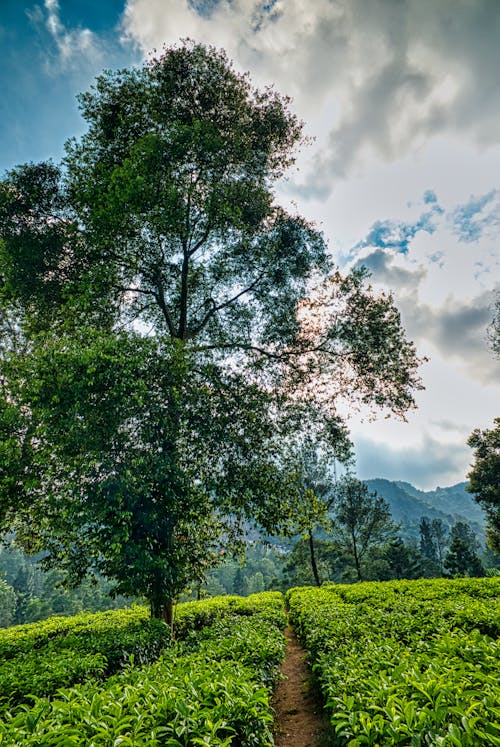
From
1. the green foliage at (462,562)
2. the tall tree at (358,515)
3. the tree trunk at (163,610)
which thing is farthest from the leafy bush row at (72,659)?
the green foliage at (462,562)

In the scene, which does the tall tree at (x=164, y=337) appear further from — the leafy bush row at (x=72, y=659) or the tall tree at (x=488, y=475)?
the tall tree at (x=488, y=475)

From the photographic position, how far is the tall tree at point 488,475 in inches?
1164

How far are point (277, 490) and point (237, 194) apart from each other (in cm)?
964

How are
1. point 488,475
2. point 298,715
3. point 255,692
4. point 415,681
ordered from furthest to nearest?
point 488,475 < point 298,715 < point 255,692 < point 415,681

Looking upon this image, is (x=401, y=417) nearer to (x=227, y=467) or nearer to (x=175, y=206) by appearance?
(x=227, y=467)

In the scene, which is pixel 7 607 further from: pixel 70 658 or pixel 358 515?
pixel 70 658

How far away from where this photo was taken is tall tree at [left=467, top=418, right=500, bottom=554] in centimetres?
2958

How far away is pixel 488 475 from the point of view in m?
30.2

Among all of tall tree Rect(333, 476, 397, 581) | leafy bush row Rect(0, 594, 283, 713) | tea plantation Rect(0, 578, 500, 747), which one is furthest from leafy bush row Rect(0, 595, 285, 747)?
tall tree Rect(333, 476, 397, 581)

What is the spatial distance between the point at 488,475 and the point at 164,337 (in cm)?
3200

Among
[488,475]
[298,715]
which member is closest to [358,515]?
[488,475]

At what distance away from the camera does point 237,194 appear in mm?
11641

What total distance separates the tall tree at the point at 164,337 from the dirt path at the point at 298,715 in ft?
11.9

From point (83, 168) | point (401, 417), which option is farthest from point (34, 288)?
point (401, 417)
